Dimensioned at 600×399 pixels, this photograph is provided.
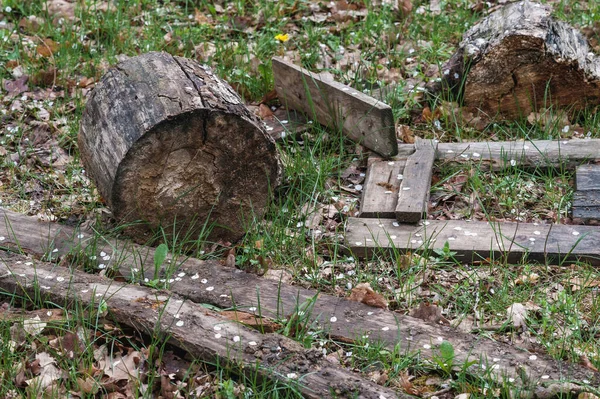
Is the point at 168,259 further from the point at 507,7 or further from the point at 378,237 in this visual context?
the point at 507,7

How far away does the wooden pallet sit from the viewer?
13.5 ft

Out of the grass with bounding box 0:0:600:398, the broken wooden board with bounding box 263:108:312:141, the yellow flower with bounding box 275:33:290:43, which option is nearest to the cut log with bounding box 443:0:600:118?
the grass with bounding box 0:0:600:398

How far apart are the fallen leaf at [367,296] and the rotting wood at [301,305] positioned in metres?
0.08

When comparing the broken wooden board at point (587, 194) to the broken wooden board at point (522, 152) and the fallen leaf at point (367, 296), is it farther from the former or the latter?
the fallen leaf at point (367, 296)

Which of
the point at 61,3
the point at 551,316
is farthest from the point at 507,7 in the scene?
the point at 61,3

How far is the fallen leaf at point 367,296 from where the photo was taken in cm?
372

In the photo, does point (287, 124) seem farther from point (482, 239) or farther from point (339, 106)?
point (482, 239)

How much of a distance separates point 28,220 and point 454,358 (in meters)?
2.46

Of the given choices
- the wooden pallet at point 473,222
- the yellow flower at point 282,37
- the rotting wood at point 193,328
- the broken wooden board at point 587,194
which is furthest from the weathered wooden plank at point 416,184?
the yellow flower at point 282,37

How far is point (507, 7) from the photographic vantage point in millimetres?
5441

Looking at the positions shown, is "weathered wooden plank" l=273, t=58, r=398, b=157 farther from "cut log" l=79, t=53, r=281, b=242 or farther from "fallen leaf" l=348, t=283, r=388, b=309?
"fallen leaf" l=348, t=283, r=388, b=309

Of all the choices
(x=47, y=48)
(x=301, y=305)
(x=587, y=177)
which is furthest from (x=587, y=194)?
(x=47, y=48)

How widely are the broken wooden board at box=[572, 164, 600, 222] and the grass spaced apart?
0.24ft

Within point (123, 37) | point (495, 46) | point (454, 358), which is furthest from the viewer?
point (123, 37)
